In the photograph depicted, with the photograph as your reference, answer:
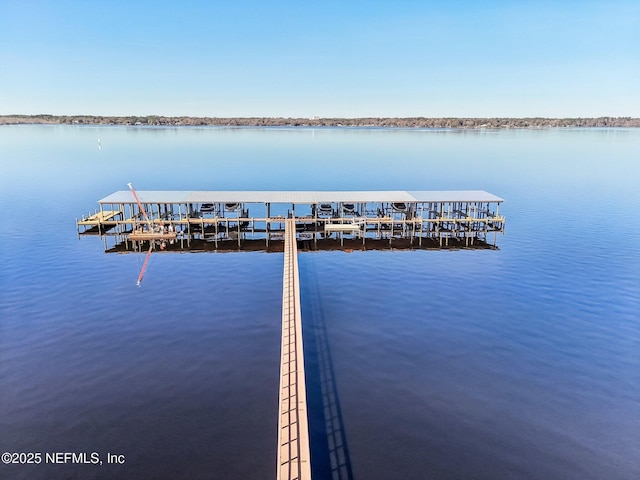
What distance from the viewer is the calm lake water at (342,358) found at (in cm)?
2156

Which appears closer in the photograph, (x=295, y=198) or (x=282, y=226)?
(x=295, y=198)

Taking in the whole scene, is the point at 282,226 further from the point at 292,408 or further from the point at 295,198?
the point at 292,408

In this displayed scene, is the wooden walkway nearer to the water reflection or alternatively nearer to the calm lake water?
the calm lake water

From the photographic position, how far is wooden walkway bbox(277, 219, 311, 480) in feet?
55.0

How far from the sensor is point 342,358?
30.0 meters

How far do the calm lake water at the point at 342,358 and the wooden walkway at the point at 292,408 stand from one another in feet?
11.0

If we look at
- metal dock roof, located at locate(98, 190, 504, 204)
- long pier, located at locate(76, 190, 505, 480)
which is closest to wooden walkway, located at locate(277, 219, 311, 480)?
long pier, located at locate(76, 190, 505, 480)

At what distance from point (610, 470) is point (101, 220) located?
61280 millimetres

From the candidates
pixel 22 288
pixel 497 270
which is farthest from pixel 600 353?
pixel 22 288

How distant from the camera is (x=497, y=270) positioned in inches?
1889

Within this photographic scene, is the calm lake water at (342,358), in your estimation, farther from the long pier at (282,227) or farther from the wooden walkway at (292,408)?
the long pier at (282,227)

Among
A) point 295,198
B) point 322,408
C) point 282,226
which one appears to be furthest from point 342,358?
point 282,226

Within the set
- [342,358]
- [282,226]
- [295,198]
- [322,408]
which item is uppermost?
[295,198]

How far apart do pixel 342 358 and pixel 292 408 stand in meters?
10.5
